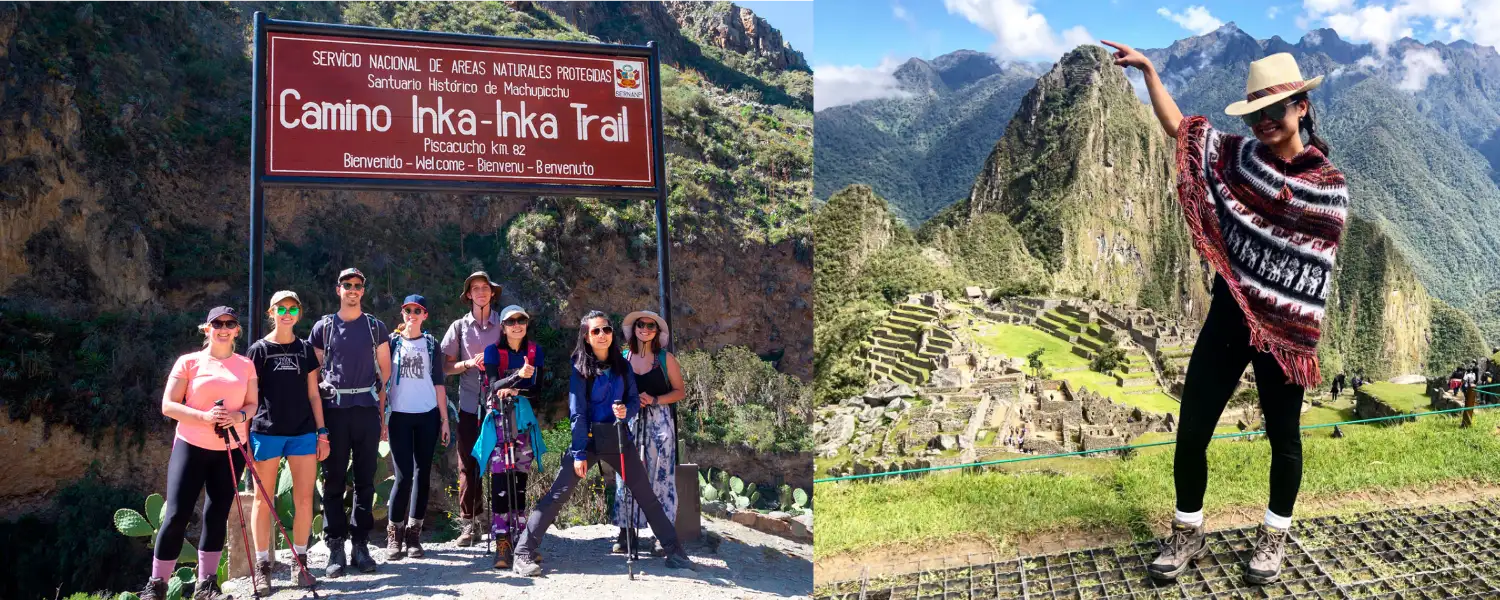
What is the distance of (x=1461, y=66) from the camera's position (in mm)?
3975

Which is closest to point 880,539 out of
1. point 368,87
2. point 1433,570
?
point 1433,570

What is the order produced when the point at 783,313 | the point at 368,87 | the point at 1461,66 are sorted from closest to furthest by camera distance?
1. the point at 1461,66
2. the point at 368,87
3. the point at 783,313

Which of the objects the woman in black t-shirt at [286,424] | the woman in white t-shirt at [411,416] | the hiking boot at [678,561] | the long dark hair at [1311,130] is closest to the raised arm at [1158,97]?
the long dark hair at [1311,130]

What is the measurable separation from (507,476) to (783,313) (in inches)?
933

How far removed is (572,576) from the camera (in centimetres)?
384

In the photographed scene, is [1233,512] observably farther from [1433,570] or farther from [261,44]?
[261,44]

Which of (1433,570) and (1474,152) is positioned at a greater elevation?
(1474,152)

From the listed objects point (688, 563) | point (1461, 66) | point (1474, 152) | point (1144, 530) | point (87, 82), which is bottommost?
point (688, 563)

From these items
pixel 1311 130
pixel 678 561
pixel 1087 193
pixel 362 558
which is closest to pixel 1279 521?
pixel 1311 130

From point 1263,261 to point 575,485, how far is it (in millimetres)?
2709

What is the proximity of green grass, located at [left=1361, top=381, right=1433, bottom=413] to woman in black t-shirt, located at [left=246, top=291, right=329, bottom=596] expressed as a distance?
416 centimetres

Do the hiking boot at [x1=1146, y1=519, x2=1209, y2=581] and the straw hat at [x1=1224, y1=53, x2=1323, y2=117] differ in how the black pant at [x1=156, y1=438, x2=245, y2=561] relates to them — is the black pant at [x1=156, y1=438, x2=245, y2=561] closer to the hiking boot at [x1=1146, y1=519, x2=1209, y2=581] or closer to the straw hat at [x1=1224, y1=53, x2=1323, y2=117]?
the hiking boot at [x1=1146, y1=519, x2=1209, y2=581]

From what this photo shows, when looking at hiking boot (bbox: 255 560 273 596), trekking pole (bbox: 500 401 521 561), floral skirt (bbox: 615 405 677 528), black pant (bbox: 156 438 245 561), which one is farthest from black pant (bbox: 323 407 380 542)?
floral skirt (bbox: 615 405 677 528)

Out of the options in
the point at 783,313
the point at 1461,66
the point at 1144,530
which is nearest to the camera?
the point at 1144,530
